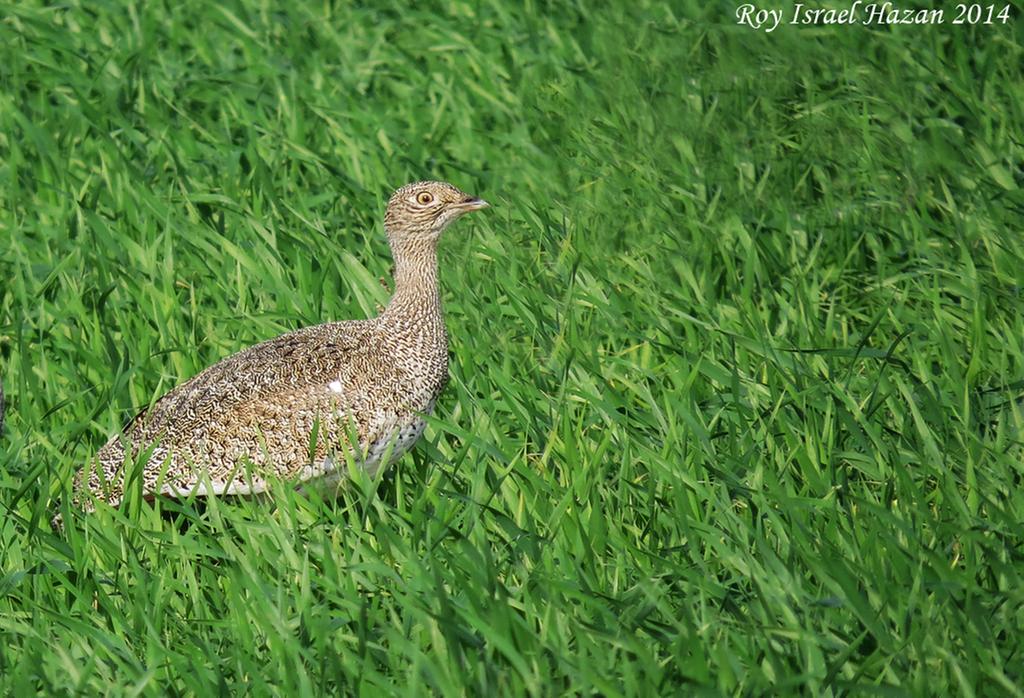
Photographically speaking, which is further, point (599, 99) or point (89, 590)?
point (599, 99)

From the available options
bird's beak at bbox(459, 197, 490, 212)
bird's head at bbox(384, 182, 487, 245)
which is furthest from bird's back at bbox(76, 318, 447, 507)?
bird's beak at bbox(459, 197, 490, 212)

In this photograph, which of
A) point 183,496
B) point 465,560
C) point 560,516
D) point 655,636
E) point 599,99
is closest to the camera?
point 655,636

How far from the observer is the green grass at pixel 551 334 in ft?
12.7

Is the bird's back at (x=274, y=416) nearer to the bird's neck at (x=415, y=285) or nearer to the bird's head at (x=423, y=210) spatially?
the bird's neck at (x=415, y=285)

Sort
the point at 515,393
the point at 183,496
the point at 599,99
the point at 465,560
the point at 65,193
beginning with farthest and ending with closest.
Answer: the point at 599,99 < the point at 65,193 < the point at 515,393 < the point at 183,496 < the point at 465,560

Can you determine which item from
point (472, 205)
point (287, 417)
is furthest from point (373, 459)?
point (472, 205)

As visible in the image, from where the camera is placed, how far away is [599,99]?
25.6 ft

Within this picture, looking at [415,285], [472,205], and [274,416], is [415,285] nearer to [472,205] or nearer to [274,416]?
[472,205]

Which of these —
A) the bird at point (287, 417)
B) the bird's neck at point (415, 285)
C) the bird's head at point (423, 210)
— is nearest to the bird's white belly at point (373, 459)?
the bird at point (287, 417)

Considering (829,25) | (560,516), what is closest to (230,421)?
(560,516)

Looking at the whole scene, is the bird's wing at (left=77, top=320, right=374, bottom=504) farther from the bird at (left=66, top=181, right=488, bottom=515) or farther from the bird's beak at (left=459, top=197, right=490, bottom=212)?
the bird's beak at (left=459, top=197, right=490, bottom=212)

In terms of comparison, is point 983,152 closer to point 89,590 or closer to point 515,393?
point 515,393

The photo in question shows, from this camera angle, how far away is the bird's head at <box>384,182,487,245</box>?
5695 millimetres

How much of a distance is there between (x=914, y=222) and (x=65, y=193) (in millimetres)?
3543
